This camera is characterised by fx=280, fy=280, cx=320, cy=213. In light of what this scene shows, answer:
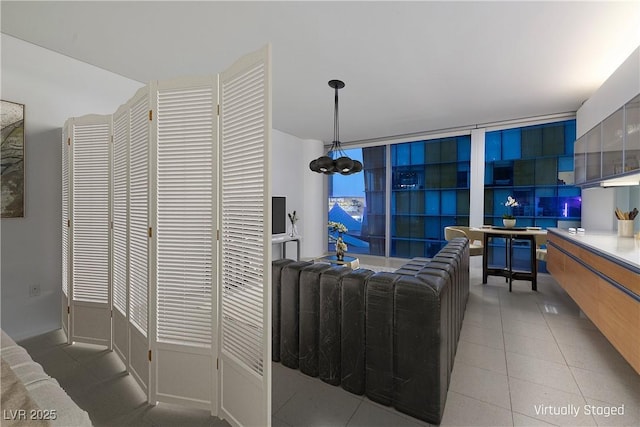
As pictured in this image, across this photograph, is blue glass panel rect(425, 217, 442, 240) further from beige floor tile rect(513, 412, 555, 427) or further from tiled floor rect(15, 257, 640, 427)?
beige floor tile rect(513, 412, 555, 427)

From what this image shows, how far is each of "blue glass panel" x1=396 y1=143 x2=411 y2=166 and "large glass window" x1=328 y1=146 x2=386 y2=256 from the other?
321 millimetres

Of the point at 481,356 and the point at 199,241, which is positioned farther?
the point at 481,356

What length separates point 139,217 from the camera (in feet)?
6.44

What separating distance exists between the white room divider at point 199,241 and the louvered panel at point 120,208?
2cm

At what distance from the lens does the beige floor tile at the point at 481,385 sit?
1.81 m

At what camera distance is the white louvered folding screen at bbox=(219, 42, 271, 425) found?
1365 millimetres

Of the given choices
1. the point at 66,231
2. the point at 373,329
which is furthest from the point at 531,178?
the point at 66,231

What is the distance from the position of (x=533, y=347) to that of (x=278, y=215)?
4.24 m

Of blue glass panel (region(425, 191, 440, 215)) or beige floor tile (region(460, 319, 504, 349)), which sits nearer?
beige floor tile (region(460, 319, 504, 349))

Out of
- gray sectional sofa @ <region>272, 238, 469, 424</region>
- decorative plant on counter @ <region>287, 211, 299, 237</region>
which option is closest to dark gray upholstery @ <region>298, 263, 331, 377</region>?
gray sectional sofa @ <region>272, 238, 469, 424</region>

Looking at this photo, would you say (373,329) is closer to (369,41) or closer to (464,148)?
(369,41)

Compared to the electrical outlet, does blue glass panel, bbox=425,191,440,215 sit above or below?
above

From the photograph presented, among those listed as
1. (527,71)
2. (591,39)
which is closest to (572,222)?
(527,71)

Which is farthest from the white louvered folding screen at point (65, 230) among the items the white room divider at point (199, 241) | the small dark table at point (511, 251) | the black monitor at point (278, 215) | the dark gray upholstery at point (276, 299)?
the small dark table at point (511, 251)
